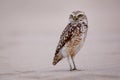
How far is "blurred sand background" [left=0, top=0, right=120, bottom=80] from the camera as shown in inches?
125

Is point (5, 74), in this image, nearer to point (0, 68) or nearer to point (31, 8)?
point (0, 68)

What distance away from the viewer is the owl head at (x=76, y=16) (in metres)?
3.25

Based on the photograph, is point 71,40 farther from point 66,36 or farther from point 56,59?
point 56,59

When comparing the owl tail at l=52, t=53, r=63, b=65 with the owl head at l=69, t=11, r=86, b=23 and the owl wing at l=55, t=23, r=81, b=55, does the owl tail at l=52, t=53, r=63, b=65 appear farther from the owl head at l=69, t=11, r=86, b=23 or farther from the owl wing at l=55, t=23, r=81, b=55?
the owl head at l=69, t=11, r=86, b=23

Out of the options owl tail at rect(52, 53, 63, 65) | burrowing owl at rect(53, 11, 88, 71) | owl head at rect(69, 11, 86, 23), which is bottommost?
owl tail at rect(52, 53, 63, 65)

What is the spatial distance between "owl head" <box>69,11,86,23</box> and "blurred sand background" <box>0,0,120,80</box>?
5 cm

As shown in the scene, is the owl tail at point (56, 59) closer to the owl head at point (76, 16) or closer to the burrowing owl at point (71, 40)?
the burrowing owl at point (71, 40)

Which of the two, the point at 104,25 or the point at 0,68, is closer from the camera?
the point at 0,68

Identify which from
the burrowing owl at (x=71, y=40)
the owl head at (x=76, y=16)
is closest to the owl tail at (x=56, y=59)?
the burrowing owl at (x=71, y=40)

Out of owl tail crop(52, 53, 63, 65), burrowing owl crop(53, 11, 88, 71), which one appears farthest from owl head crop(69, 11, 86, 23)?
owl tail crop(52, 53, 63, 65)

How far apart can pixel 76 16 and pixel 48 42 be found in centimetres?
40

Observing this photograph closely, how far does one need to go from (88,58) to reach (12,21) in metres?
0.89

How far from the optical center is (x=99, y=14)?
3418 mm

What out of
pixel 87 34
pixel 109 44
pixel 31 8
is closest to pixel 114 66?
pixel 109 44
